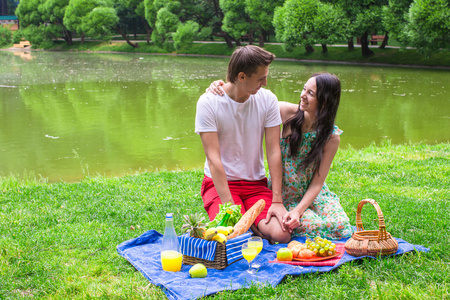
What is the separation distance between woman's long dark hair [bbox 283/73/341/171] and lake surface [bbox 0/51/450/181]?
13.1ft

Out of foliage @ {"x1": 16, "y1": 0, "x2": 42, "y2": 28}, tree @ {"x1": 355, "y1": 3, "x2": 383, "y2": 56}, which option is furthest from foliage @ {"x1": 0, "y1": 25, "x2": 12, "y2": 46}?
tree @ {"x1": 355, "y1": 3, "x2": 383, "y2": 56}

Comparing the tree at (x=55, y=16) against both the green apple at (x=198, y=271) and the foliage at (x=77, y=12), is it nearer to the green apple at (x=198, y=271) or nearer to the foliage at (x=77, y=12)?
the foliage at (x=77, y=12)

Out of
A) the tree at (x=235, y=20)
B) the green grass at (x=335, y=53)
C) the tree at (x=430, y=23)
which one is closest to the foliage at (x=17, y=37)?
the green grass at (x=335, y=53)

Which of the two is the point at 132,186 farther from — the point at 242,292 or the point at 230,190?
the point at 242,292

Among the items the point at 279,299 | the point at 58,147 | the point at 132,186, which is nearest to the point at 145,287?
the point at 279,299

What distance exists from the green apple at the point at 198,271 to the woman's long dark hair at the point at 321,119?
4.38 feet

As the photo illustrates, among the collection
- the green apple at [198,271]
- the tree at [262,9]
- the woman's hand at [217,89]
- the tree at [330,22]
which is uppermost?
the tree at [262,9]

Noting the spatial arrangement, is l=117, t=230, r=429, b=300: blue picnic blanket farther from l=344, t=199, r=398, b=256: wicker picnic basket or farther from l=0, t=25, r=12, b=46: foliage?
l=0, t=25, r=12, b=46: foliage

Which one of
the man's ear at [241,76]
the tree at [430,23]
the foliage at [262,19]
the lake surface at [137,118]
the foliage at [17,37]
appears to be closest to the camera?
the man's ear at [241,76]

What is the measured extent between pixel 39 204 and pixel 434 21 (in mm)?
21474

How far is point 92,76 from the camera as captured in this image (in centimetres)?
2264

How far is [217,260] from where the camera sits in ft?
11.0

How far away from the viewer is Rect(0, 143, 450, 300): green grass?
3.16 m

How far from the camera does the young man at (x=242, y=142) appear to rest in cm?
377
